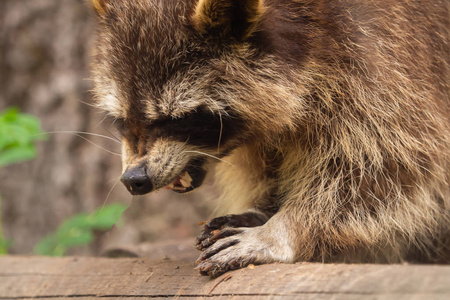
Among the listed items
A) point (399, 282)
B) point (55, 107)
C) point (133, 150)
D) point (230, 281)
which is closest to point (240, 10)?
point (133, 150)

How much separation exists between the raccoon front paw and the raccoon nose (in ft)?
1.32

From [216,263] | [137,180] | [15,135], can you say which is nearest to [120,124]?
[137,180]

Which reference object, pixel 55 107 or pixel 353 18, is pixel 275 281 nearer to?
pixel 353 18

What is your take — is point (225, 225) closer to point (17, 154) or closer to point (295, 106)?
point (295, 106)

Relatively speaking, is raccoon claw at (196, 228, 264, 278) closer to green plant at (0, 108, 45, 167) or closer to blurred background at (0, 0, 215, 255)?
green plant at (0, 108, 45, 167)

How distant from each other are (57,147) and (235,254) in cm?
320

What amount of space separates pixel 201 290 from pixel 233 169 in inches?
44.6

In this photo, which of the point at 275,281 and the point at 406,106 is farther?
the point at 406,106

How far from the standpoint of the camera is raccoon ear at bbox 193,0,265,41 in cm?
242

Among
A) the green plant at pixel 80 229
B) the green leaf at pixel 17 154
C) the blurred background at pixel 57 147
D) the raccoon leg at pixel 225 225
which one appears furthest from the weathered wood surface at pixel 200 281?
the blurred background at pixel 57 147

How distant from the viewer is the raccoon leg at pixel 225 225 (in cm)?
267

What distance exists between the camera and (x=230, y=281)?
2326 mm

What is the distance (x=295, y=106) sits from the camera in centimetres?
261

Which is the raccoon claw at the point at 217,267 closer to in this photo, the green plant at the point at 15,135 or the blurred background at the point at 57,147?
the green plant at the point at 15,135
